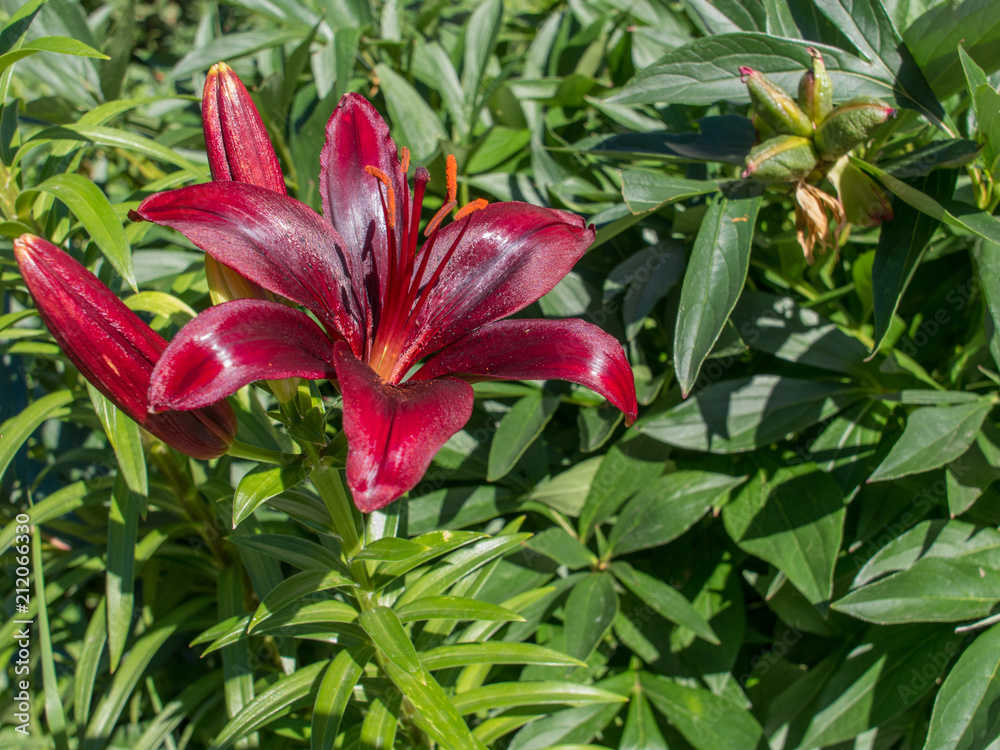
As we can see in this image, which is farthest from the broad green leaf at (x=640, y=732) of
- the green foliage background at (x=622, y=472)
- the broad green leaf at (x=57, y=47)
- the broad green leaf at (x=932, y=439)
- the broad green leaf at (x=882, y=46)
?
the broad green leaf at (x=57, y=47)

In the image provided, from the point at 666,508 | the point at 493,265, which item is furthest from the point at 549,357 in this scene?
the point at 666,508

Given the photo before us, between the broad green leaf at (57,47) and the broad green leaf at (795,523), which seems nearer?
the broad green leaf at (57,47)

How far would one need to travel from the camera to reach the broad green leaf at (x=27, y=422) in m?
0.99

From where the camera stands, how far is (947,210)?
99 centimetres

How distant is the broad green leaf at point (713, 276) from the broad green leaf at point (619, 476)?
31 centimetres

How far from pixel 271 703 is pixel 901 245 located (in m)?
1.02

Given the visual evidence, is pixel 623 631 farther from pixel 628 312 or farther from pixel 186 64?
pixel 186 64

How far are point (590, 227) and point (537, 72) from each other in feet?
3.45

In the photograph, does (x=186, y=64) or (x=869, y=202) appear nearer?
(x=869, y=202)

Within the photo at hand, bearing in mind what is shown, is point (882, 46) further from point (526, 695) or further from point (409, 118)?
point (526, 695)

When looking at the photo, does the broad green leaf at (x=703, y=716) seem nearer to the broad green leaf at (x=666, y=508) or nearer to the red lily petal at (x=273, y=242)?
the broad green leaf at (x=666, y=508)

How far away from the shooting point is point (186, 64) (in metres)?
1.56

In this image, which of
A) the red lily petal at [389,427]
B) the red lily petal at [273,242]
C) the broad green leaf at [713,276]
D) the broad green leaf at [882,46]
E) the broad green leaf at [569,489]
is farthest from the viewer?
the broad green leaf at [569,489]

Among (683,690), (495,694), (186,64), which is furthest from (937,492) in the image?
(186,64)
